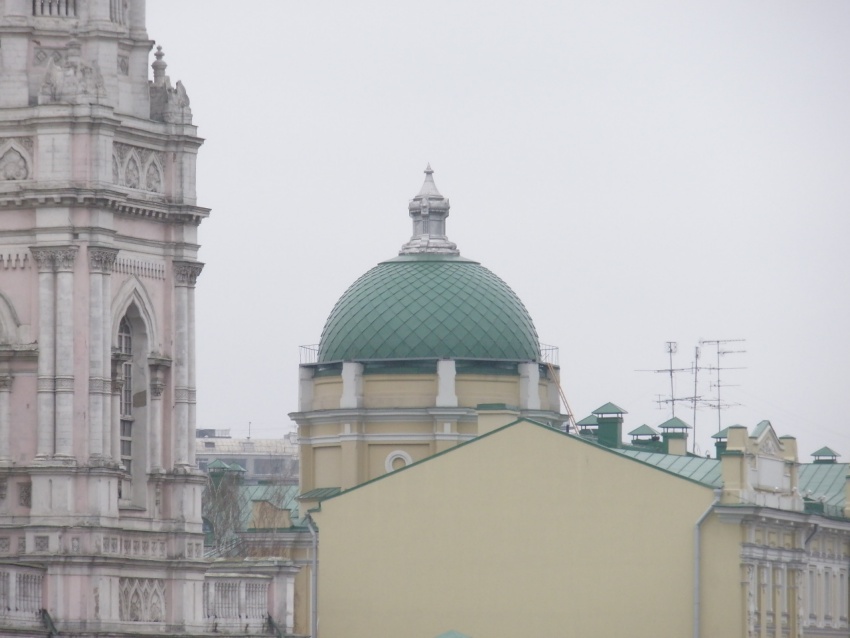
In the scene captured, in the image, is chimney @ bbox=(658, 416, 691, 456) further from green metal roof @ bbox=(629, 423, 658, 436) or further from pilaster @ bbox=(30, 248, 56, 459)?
pilaster @ bbox=(30, 248, 56, 459)

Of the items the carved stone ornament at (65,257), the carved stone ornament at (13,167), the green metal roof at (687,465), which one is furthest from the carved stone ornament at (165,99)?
the green metal roof at (687,465)

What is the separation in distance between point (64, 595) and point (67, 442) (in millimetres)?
2892

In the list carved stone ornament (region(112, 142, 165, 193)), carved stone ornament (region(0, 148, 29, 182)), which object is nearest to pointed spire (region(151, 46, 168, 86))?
carved stone ornament (region(112, 142, 165, 193))

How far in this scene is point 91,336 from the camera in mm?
58344

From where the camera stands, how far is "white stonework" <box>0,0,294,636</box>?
190 feet

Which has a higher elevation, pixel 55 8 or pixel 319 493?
pixel 55 8

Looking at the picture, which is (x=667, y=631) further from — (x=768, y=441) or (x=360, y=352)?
(x=360, y=352)

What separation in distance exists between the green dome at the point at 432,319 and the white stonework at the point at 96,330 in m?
35.0

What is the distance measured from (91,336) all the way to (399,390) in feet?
124

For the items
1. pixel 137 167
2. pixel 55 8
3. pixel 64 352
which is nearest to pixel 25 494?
pixel 64 352

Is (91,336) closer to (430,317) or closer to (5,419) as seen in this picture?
(5,419)

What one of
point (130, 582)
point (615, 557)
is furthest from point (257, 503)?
point (130, 582)

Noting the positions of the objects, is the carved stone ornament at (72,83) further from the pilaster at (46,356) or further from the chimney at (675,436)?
the chimney at (675,436)

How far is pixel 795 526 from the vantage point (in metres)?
83.9
